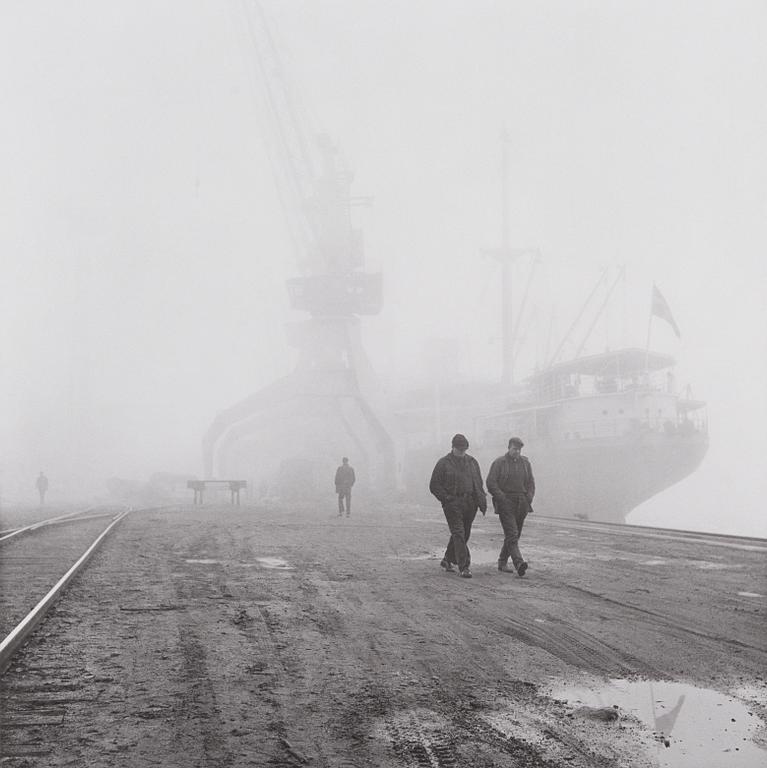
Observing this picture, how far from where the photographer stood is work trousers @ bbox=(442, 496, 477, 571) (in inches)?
343

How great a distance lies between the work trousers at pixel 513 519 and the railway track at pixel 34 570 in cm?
488

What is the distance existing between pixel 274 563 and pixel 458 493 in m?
2.73

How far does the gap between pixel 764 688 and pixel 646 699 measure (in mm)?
812

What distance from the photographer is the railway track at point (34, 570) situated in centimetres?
548

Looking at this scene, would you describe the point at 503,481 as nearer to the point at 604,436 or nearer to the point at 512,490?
the point at 512,490

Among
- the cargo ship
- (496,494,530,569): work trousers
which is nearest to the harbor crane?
the cargo ship

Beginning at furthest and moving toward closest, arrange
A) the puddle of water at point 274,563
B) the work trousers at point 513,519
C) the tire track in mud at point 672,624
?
the puddle of water at point 274,563
the work trousers at point 513,519
the tire track in mud at point 672,624

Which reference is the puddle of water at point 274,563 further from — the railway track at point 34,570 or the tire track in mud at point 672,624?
the tire track in mud at point 672,624

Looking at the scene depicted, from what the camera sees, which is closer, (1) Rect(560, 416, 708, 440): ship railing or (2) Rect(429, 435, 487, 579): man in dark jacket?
(2) Rect(429, 435, 487, 579): man in dark jacket

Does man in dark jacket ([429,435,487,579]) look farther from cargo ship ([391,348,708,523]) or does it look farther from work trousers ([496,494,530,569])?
cargo ship ([391,348,708,523])

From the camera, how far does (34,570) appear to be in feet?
29.6

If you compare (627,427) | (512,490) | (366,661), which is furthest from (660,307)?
(366,661)

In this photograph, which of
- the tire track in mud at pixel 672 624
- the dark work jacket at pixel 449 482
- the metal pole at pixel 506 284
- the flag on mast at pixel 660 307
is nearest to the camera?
the tire track in mud at pixel 672 624

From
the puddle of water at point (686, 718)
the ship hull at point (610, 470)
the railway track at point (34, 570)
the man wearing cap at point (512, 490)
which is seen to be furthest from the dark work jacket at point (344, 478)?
the ship hull at point (610, 470)
